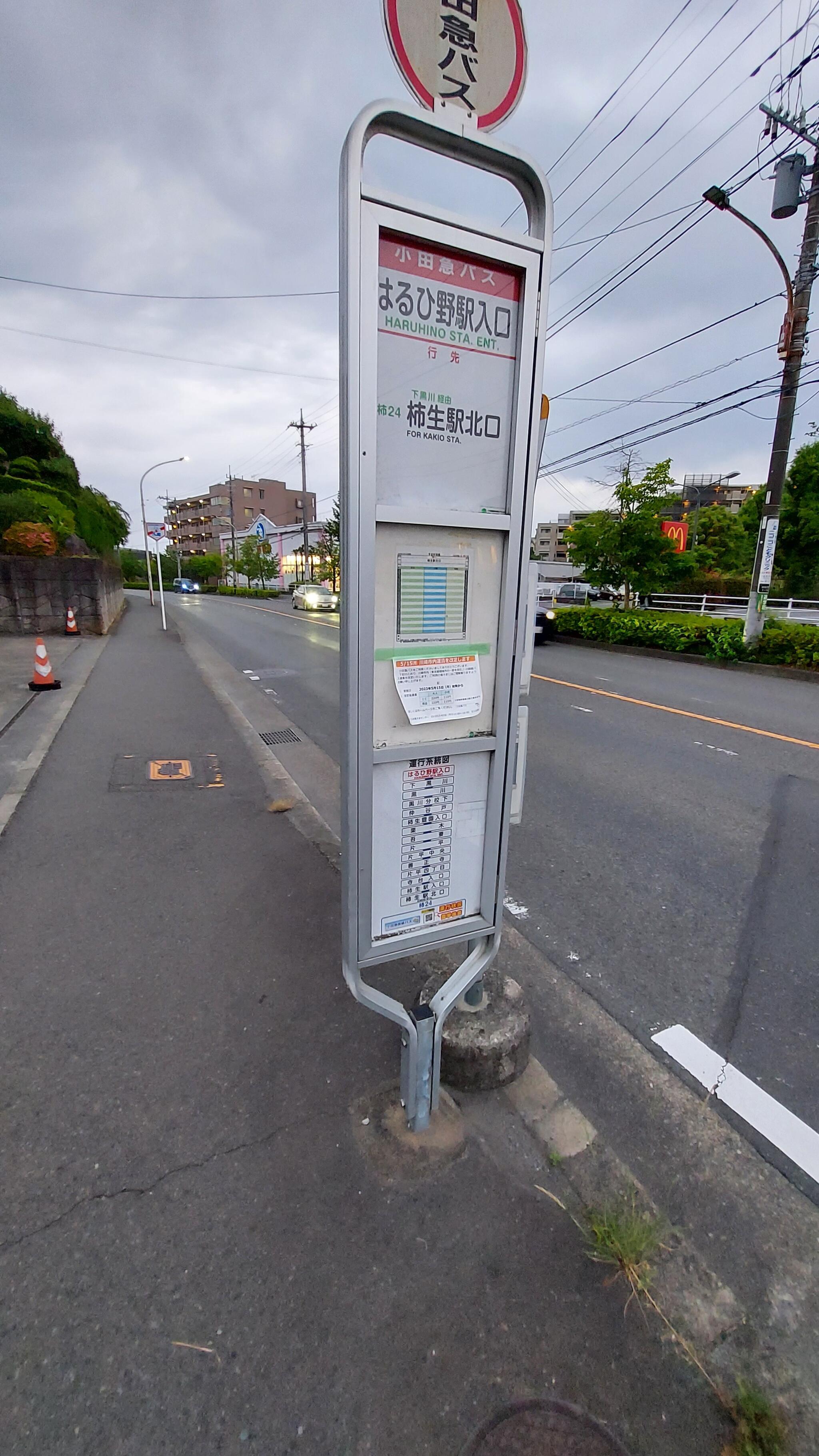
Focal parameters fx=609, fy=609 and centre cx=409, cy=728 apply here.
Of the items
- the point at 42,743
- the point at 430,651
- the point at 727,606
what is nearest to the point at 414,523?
the point at 430,651

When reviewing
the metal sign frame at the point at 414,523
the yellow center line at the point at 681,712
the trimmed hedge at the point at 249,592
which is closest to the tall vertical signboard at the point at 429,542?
the metal sign frame at the point at 414,523

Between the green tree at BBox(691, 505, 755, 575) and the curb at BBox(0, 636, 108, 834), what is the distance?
108ft

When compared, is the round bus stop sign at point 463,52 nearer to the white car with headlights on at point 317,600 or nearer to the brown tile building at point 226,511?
the white car with headlights on at point 317,600

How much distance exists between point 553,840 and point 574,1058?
6.72 feet

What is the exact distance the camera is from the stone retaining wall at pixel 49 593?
13.6 m

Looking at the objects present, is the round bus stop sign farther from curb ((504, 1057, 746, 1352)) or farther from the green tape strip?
curb ((504, 1057, 746, 1352))

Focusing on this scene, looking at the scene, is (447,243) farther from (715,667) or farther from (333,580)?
(333,580)

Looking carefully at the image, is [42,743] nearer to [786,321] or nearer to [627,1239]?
[627,1239]

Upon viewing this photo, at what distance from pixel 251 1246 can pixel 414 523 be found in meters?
2.06

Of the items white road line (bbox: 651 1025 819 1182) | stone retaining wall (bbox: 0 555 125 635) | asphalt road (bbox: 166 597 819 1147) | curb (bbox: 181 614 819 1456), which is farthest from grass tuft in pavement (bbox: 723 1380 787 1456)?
stone retaining wall (bbox: 0 555 125 635)

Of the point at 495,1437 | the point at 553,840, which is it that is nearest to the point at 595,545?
the point at 553,840

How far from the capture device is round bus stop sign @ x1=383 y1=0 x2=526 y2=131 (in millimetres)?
1555

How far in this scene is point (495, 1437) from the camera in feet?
4.41

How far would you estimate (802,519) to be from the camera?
24984mm
